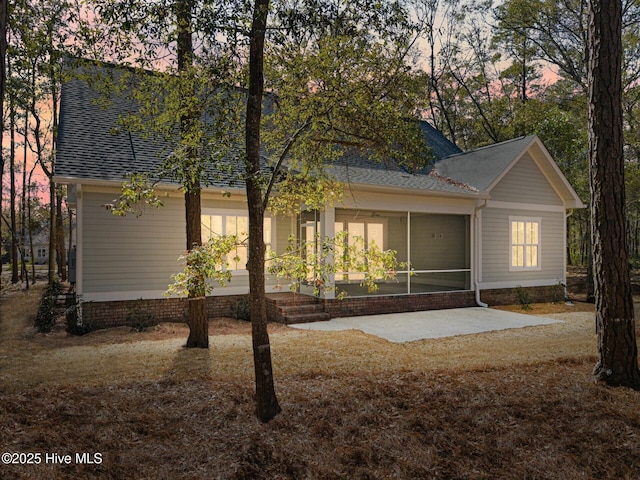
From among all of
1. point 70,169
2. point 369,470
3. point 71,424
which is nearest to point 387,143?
point 369,470

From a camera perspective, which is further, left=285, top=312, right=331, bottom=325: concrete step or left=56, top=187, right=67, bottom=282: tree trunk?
left=56, top=187, right=67, bottom=282: tree trunk

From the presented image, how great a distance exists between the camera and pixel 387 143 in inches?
199

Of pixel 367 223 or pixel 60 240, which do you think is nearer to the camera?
pixel 367 223

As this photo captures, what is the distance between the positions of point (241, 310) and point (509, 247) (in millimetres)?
8340

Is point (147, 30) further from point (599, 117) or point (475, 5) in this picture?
point (475, 5)

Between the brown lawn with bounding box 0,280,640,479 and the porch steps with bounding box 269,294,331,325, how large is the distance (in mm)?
3040

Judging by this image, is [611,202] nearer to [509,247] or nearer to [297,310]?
[297,310]

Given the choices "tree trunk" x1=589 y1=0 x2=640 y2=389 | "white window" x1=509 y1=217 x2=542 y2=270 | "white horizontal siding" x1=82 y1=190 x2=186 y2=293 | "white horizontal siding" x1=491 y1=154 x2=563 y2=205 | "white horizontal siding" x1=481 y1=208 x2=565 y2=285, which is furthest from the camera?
"white window" x1=509 y1=217 x2=542 y2=270

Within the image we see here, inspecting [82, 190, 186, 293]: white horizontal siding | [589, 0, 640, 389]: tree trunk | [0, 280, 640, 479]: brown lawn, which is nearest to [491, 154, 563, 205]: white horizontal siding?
[0, 280, 640, 479]: brown lawn

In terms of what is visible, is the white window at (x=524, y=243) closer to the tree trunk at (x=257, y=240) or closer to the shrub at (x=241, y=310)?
the shrub at (x=241, y=310)

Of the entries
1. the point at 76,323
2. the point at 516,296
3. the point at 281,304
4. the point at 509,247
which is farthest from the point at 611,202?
the point at 516,296

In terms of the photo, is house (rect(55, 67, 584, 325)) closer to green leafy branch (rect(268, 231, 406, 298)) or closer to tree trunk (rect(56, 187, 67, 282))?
green leafy branch (rect(268, 231, 406, 298))

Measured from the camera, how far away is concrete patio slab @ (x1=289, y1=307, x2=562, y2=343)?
905 cm

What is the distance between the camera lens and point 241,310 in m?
10.5
